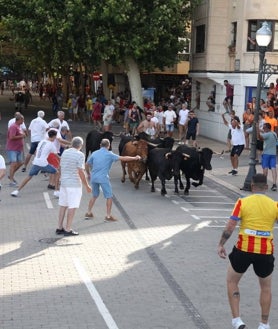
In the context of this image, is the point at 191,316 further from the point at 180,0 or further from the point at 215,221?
the point at 180,0

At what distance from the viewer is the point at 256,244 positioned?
7.09 metres

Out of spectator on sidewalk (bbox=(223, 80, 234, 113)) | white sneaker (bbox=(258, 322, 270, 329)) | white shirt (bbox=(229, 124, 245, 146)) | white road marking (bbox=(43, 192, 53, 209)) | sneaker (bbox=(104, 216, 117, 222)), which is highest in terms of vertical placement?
spectator on sidewalk (bbox=(223, 80, 234, 113))

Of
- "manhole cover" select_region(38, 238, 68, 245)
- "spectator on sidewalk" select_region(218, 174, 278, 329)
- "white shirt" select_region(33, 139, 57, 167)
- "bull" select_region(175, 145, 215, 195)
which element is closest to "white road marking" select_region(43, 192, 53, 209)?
"white shirt" select_region(33, 139, 57, 167)

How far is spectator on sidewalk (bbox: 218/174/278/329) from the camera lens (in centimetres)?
710

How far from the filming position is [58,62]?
31344 millimetres

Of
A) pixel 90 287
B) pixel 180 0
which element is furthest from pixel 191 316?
pixel 180 0

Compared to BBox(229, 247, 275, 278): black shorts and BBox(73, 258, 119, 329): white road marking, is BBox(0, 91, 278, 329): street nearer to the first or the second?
BBox(73, 258, 119, 329): white road marking

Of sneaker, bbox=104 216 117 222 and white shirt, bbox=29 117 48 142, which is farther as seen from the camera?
white shirt, bbox=29 117 48 142

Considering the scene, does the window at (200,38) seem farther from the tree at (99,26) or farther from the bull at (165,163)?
the bull at (165,163)

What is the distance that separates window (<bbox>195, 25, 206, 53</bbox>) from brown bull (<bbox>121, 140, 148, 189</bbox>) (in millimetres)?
15306

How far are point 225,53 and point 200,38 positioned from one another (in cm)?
247

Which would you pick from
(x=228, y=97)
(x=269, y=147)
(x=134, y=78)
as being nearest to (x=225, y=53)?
(x=228, y=97)

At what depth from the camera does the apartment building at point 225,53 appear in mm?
26984

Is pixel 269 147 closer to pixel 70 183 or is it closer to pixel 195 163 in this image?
pixel 195 163
